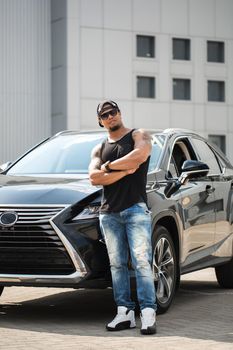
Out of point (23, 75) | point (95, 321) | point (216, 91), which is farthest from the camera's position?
point (216, 91)

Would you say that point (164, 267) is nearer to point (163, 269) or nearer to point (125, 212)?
point (163, 269)

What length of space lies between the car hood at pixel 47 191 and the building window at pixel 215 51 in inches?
1849

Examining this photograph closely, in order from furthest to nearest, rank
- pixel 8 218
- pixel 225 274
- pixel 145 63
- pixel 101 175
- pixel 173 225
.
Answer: pixel 145 63, pixel 225 274, pixel 173 225, pixel 8 218, pixel 101 175

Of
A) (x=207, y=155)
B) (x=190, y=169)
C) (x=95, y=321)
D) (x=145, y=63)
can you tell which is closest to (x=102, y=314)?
(x=95, y=321)

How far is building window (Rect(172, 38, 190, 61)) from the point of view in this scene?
52812 mm

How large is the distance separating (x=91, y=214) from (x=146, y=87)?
4441 cm

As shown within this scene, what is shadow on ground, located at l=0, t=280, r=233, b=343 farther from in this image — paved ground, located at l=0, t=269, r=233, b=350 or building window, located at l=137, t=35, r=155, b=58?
building window, located at l=137, t=35, r=155, b=58

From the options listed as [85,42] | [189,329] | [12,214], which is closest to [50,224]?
[12,214]

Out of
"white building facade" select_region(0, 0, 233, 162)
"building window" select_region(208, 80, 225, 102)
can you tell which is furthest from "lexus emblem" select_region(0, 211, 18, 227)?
"building window" select_region(208, 80, 225, 102)

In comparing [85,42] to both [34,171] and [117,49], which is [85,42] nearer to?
[117,49]

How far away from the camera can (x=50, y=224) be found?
24.9ft

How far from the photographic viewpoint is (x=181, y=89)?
Result: 175 ft

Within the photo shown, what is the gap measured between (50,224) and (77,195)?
38 centimetres

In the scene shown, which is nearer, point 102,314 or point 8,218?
point 8,218
